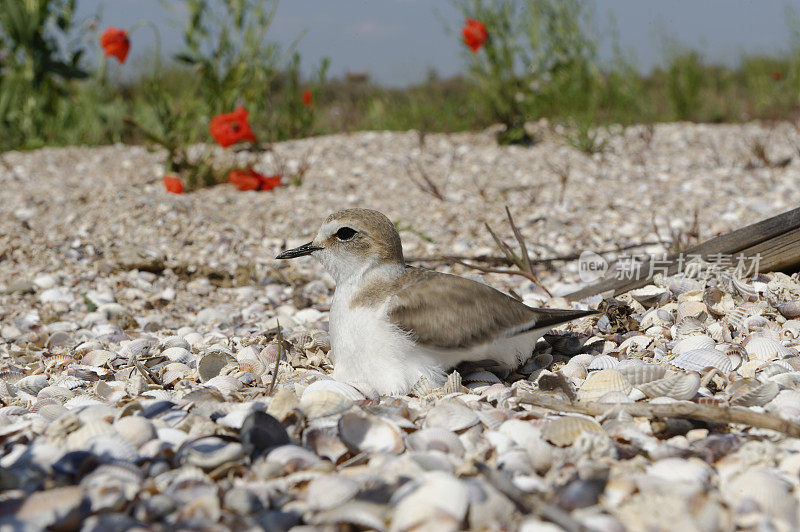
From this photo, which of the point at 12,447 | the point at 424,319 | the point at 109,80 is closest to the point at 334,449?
the point at 424,319

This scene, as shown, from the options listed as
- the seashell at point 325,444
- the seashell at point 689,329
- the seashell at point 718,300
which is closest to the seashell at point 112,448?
the seashell at point 325,444

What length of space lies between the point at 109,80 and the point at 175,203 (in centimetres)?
490

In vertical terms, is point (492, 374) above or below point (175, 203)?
below

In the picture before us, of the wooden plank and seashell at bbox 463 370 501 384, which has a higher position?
the wooden plank

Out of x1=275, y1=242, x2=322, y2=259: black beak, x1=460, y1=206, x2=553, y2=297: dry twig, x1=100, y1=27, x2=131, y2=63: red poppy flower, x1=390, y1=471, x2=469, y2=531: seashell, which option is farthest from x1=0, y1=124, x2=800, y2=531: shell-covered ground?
x1=100, y1=27, x2=131, y2=63: red poppy flower

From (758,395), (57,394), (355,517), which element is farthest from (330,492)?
(57,394)

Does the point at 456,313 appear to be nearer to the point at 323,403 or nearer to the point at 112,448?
the point at 323,403

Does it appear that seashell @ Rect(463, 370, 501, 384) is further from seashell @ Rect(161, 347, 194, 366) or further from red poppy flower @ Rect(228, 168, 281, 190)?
red poppy flower @ Rect(228, 168, 281, 190)

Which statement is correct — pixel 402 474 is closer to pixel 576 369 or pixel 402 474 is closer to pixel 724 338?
pixel 576 369

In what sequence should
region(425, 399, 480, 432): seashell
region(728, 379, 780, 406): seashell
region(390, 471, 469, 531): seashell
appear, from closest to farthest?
region(390, 471, 469, 531): seashell
region(425, 399, 480, 432): seashell
region(728, 379, 780, 406): seashell

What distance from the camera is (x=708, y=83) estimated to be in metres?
14.2

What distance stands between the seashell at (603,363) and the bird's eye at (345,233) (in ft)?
3.16

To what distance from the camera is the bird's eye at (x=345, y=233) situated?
2.52 meters

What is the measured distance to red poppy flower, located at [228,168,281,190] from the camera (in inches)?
233
